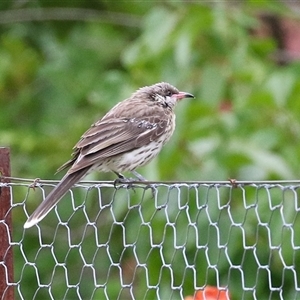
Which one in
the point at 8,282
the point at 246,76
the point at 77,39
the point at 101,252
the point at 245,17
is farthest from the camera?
the point at 77,39

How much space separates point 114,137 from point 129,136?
0.17m

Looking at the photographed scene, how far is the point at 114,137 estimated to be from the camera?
7.02 meters

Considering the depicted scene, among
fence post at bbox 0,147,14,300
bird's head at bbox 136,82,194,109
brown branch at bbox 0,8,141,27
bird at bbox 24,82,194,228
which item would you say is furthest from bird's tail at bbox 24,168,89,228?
brown branch at bbox 0,8,141,27

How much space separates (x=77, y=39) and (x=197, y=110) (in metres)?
3.48

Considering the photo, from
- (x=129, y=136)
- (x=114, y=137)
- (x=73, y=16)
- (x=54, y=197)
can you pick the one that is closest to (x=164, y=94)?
(x=129, y=136)

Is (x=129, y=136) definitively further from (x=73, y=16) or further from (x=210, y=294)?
(x=73, y=16)

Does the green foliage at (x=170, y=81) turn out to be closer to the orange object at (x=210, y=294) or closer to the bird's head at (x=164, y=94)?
the bird's head at (x=164, y=94)

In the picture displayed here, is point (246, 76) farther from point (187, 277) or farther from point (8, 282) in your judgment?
point (8, 282)

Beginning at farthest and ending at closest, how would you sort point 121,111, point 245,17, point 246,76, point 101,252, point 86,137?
point 101,252, point 245,17, point 246,76, point 121,111, point 86,137

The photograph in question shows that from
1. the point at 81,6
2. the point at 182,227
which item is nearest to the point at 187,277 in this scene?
the point at 182,227

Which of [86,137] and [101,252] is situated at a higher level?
[86,137]

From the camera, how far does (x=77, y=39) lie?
10.9m

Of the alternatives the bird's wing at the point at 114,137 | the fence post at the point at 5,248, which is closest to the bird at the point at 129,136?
the bird's wing at the point at 114,137

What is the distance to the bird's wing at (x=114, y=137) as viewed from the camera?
21.7ft
